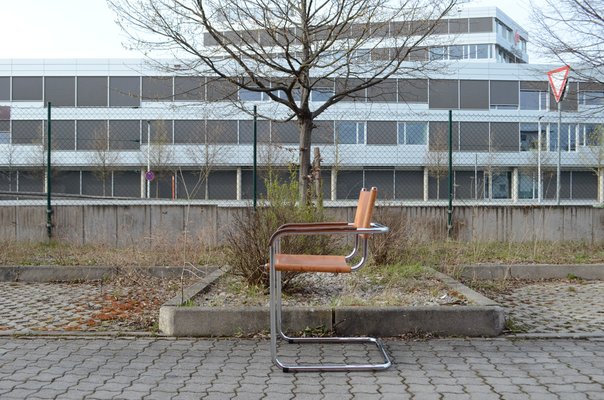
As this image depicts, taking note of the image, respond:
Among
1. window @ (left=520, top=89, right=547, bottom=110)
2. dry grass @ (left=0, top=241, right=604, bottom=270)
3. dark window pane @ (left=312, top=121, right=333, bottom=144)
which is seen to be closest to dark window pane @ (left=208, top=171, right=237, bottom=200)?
dark window pane @ (left=312, top=121, right=333, bottom=144)

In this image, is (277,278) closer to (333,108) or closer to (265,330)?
(265,330)

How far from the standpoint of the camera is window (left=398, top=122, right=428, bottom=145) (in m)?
18.4

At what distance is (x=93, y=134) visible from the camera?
27281mm

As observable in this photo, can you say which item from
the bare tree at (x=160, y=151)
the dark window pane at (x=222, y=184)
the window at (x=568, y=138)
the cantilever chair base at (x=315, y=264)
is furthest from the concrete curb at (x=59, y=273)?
the bare tree at (x=160, y=151)

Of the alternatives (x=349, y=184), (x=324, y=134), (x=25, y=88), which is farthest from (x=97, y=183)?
(x=349, y=184)

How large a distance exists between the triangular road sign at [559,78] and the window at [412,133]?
19.4 feet

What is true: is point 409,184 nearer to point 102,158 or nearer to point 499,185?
point 499,185

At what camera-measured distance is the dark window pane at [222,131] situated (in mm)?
27750

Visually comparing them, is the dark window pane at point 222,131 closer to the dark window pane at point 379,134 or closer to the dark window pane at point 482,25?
the dark window pane at point 379,134

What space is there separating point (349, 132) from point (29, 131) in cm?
1074

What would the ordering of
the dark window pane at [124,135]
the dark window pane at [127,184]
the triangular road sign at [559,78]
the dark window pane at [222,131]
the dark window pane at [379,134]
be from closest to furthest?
the triangular road sign at [559,78] → the dark window pane at [379,134] → the dark window pane at [222,131] → the dark window pane at [127,184] → the dark window pane at [124,135]

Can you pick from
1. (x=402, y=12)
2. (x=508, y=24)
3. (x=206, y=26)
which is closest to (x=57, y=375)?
(x=206, y=26)

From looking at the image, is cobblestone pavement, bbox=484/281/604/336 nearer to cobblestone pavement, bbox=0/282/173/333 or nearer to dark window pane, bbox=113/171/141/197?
cobblestone pavement, bbox=0/282/173/333

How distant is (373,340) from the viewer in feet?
15.8
